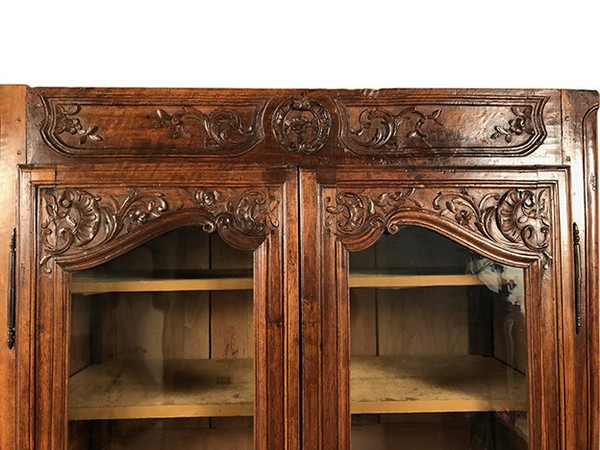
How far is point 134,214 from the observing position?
1.06m

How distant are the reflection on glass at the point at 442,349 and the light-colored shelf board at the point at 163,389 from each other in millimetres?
243

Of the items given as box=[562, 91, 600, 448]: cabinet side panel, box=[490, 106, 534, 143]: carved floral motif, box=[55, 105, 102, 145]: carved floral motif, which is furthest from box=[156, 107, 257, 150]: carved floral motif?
box=[562, 91, 600, 448]: cabinet side panel

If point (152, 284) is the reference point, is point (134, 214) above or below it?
above

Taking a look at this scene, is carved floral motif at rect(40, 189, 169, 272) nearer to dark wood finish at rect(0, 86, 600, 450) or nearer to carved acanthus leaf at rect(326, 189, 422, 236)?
dark wood finish at rect(0, 86, 600, 450)

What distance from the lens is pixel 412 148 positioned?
3.58 feet

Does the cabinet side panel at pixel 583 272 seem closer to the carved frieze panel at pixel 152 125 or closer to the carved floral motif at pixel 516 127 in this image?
the carved floral motif at pixel 516 127

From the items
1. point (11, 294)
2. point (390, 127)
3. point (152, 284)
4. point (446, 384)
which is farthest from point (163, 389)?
point (390, 127)

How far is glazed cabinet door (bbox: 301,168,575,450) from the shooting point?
1.07 m

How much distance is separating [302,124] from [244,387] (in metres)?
0.52

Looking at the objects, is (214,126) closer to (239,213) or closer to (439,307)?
(239,213)
